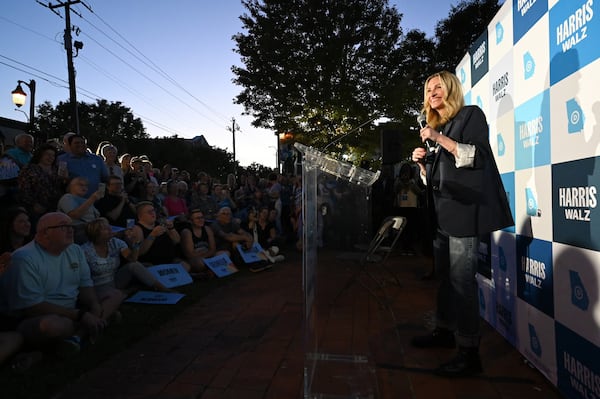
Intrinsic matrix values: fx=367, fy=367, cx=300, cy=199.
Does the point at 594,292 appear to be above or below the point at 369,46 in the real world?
below

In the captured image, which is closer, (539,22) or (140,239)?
(539,22)

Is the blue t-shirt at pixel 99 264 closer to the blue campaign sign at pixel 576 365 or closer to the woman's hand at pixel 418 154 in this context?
the woman's hand at pixel 418 154

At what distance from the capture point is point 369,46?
558 inches

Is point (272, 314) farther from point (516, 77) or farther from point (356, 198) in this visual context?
point (516, 77)

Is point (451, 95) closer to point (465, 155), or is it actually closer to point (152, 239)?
point (465, 155)

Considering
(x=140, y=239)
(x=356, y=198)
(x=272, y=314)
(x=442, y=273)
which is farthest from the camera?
(x=140, y=239)

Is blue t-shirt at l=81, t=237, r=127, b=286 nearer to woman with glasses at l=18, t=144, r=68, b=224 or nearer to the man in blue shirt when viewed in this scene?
woman with glasses at l=18, t=144, r=68, b=224

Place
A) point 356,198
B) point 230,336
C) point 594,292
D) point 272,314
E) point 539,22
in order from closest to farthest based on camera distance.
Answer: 1. point 594,292
2. point 356,198
3. point 539,22
4. point 230,336
5. point 272,314

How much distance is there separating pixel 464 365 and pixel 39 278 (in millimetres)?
3135

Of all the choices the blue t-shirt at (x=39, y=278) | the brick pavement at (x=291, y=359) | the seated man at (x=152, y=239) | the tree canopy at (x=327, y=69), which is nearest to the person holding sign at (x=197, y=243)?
the seated man at (x=152, y=239)

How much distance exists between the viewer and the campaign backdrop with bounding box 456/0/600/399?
183 centimetres

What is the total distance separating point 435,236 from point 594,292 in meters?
1.02

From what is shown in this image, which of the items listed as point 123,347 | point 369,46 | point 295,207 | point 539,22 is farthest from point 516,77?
point 369,46

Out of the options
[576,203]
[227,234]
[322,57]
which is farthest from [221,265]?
[322,57]
